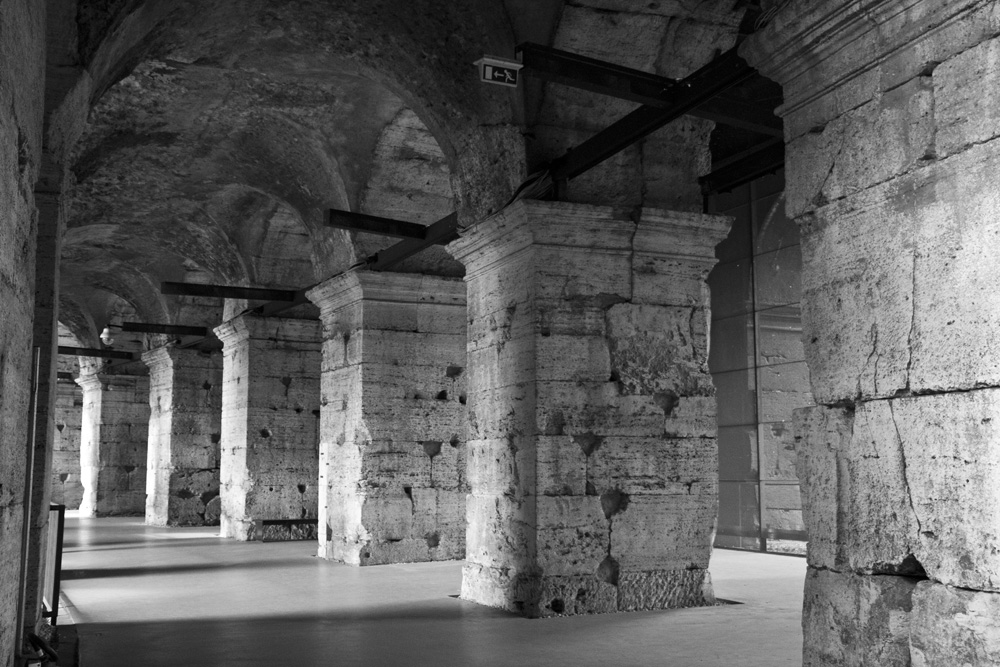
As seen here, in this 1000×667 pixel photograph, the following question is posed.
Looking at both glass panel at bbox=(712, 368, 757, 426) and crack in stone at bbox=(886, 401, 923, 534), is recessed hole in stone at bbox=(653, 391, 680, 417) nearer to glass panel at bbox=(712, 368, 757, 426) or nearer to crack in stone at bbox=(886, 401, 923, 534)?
crack in stone at bbox=(886, 401, 923, 534)

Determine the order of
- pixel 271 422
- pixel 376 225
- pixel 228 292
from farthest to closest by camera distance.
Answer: pixel 271 422, pixel 228 292, pixel 376 225

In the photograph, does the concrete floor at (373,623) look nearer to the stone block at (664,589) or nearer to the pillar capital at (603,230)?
the stone block at (664,589)

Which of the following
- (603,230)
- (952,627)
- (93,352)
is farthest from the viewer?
(93,352)

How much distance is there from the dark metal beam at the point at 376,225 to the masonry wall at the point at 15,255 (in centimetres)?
499

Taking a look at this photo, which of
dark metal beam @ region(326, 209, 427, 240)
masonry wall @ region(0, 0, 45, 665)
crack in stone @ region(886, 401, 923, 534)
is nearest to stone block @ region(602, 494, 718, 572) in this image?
crack in stone @ region(886, 401, 923, 534)

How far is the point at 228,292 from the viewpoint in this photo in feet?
39.8

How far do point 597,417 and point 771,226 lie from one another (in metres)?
6.47

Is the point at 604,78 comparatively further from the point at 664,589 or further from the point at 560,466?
the point at 664,589

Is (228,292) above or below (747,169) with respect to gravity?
below

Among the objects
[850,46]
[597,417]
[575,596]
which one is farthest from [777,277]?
[850,46]

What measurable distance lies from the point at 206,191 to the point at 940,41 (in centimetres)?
1014

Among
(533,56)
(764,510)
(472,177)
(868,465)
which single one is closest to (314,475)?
(764,510)

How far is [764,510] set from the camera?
41.2 feet

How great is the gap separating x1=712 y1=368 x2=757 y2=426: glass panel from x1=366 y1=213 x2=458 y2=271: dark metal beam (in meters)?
4.71
